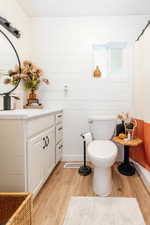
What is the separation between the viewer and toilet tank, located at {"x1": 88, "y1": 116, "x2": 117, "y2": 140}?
99.0 inches

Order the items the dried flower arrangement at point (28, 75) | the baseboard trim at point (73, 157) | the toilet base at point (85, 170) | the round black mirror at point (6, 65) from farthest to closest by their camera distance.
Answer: the baseboard trim at point (73, 157) < the toilet base at point (85, 170) < the dried flower arrangement at point (28, 75) < the round black mirror at point (6, 65)

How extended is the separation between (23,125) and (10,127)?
4.4 inches

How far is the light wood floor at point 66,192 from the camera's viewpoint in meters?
1.56

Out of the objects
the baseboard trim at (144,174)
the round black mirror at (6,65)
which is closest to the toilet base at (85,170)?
the baseboard trim at (144,174)

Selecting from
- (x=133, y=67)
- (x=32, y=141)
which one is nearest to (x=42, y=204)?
(x=32, y=141)

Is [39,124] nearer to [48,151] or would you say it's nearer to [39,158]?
[39,158]

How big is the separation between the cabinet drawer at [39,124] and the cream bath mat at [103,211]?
805 millimetres

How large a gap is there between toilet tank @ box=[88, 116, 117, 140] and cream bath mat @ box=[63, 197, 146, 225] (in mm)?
900

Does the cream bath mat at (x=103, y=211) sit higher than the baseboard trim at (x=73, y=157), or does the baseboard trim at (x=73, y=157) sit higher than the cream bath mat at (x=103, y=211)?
the baseboard trim at (x=73, y=157)

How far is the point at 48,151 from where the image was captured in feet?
7.01

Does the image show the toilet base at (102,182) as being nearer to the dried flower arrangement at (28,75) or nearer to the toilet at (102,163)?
the toilet at (102,163)

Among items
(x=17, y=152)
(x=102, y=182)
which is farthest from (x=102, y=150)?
(x=17, y=152)

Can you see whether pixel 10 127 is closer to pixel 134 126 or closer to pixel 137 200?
pixel 137 200

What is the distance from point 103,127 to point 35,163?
118 centimetres
